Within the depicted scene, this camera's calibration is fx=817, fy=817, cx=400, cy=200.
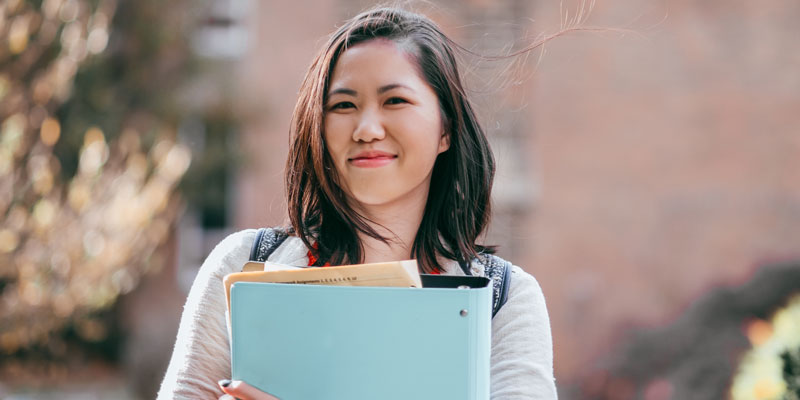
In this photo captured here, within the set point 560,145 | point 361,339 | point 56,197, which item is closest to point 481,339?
point 361,339

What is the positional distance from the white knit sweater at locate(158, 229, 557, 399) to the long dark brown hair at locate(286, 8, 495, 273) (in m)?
0.15

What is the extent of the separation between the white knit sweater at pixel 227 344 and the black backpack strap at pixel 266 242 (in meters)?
0.02

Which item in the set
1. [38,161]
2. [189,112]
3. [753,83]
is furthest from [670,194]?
[38,161]

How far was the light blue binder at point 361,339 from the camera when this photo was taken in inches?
43.2

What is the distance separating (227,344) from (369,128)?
0.42m

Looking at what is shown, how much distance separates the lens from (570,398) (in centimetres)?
734

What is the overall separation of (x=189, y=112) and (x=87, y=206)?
14.9 ft

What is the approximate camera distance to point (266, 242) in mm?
1415

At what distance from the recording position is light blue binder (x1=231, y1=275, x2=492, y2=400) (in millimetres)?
1098

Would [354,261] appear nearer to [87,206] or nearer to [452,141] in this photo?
[452,141]

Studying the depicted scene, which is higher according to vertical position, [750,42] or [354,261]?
[750,42]

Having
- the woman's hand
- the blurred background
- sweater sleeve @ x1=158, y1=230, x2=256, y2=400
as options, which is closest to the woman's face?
sweater sleeve @ x1=158, y1=230, x2=256, y2=400

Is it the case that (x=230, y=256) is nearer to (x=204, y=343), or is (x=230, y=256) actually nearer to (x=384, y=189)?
(x=204, y=343)

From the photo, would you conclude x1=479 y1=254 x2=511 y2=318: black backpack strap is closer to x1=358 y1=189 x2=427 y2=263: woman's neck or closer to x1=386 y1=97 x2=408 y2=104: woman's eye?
x1=358 y1=189 x2=427 y2=263: woman's neck
